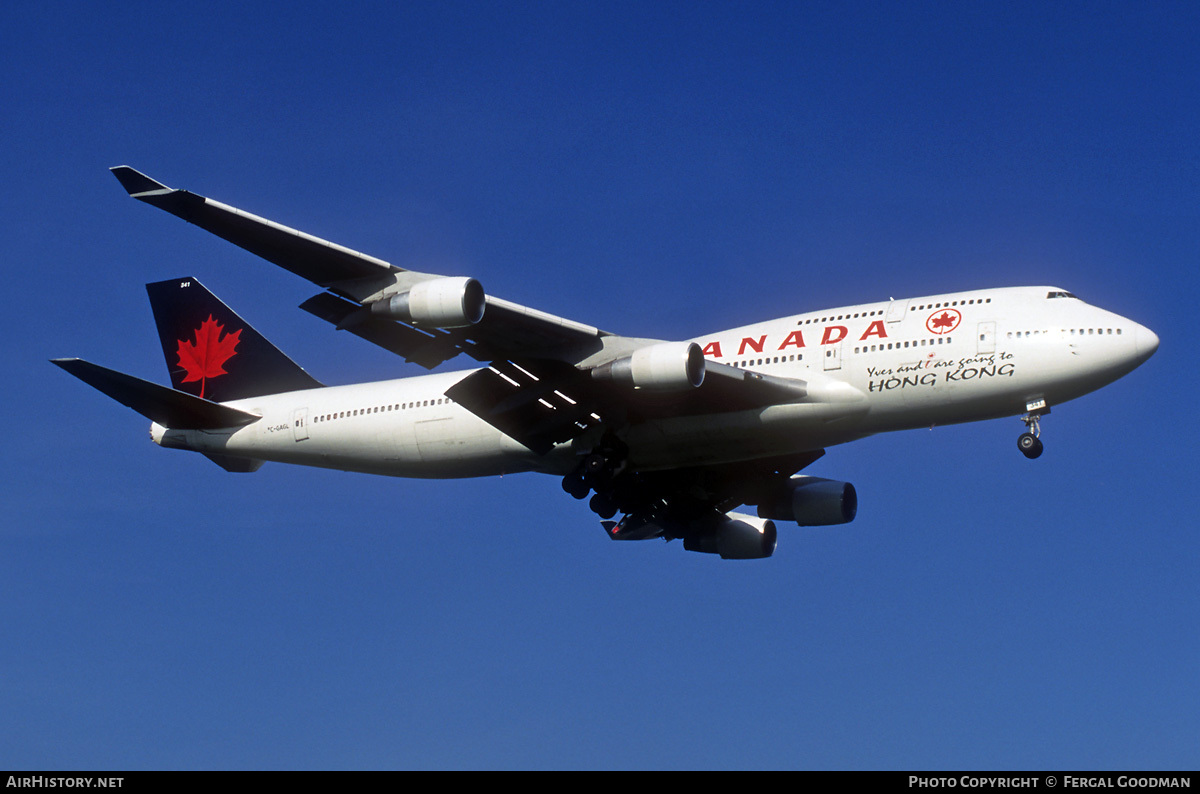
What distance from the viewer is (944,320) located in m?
31.9

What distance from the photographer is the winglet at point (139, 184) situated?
93.4 feet

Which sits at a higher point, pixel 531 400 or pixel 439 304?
pixel 439 304

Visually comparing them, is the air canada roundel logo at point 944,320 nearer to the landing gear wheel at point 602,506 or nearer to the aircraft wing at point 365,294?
the aircraft wing at point 365,294

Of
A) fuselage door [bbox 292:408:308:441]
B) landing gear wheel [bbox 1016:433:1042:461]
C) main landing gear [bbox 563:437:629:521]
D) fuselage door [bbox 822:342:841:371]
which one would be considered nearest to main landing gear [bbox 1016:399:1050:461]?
landing gear wheel [bbox 1016:433:1042:461]

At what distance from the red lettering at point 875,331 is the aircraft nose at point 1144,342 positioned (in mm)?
6085

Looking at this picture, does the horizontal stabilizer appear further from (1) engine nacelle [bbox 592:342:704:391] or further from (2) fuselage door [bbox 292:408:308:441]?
(1) engine nacelle [bbox 592:342:704:391]

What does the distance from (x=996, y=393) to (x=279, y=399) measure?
22029mm

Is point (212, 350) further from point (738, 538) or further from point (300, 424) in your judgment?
point (738, 538)

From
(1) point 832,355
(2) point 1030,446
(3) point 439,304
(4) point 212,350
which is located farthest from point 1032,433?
(4) point 212,350

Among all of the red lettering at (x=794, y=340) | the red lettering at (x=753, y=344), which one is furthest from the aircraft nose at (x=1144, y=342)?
the red lettering at (x=753, y=344)

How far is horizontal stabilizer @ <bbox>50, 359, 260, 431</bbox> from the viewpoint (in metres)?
34.5

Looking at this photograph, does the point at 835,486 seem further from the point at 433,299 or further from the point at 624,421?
the point at 433,299

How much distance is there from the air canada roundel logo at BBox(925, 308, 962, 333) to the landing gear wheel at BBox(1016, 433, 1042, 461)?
333 centimetres

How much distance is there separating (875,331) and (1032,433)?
4.70 metres
